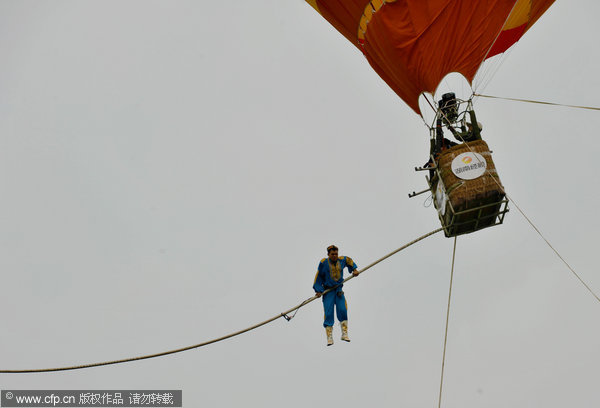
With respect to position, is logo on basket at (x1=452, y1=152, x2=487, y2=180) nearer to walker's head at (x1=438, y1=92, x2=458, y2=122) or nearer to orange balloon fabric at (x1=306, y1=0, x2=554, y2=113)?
walker's head at (x1=438, y1=92, x2=458, y2=122)

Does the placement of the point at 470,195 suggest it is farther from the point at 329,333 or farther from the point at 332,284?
the point at 329,333

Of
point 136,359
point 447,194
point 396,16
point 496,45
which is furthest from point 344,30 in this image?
point 136,359

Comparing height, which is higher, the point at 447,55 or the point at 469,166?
the point at 447,55

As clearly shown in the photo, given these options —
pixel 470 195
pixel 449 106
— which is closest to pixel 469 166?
pixel 470 195

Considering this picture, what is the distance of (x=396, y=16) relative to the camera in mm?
13023

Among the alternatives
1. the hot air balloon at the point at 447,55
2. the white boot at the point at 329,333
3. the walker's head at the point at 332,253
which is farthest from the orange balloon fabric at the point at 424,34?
the white boot at the point at 329,333

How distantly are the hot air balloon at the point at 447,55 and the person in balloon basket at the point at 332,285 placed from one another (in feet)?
4.93

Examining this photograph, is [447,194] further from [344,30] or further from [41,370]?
[41,370]

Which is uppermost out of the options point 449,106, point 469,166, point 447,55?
point 447,55

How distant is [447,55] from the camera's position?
13.1 meters

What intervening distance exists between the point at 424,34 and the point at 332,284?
4133 mm

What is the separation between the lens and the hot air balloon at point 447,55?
36.8 feet

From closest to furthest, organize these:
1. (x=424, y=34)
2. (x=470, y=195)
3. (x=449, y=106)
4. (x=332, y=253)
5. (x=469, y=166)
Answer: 1. (x=470, y=195)
2. (x=469, y=166)
3. (x=332, y=253)
4. (x=449, y=106)
5. (x=424, y=34)

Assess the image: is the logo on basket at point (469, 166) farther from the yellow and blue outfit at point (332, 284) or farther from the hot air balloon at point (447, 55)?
the yellow and blue outfit at point (332, 284)
